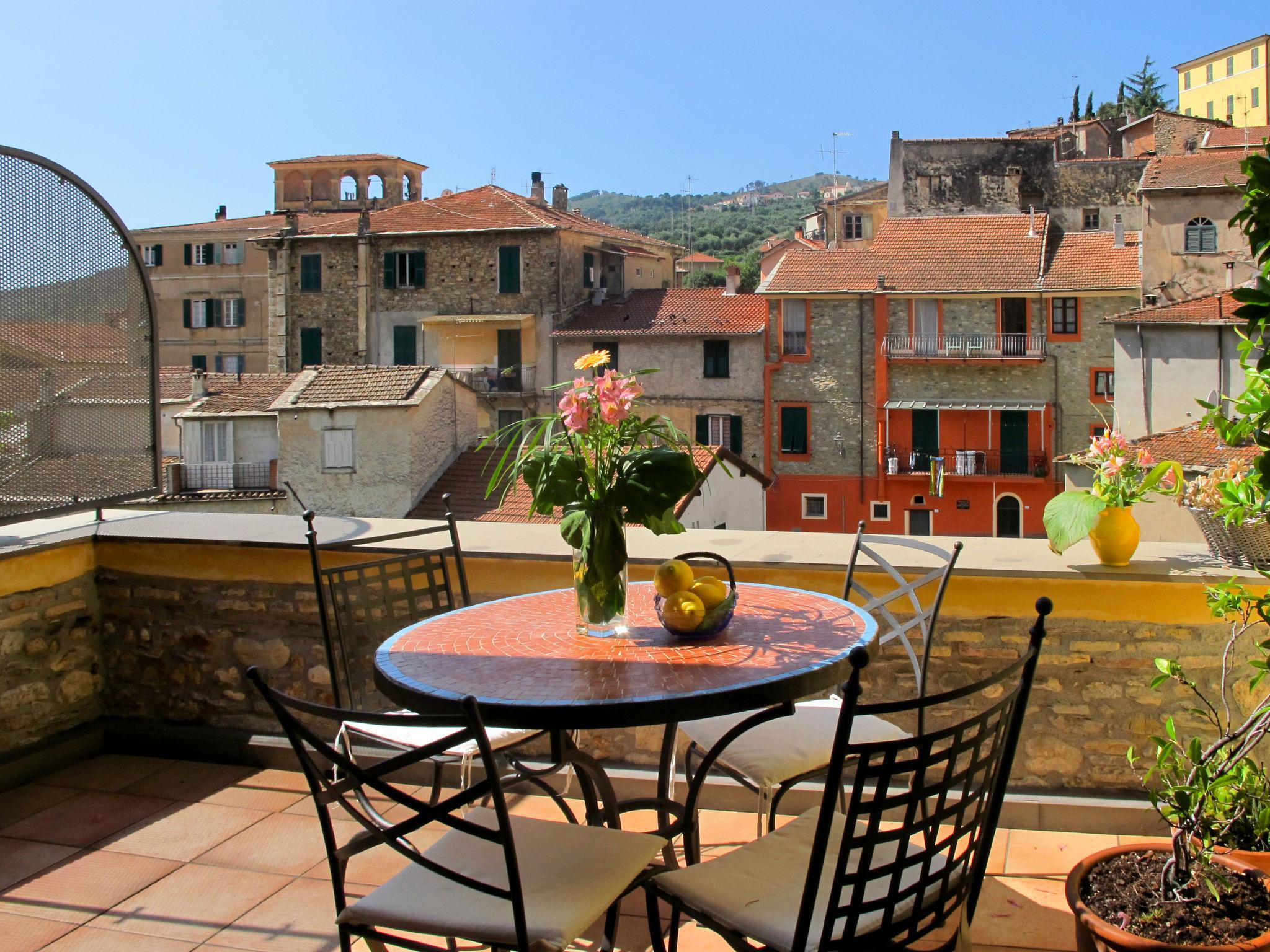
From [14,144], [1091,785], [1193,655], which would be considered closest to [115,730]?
[14,144]

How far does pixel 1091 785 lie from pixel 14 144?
379 centimetres

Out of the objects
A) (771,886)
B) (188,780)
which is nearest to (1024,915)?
(771,886)

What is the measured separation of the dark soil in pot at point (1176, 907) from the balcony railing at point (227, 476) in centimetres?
2060

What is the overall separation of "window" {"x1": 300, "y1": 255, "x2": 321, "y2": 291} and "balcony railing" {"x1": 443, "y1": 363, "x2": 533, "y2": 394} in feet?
16.8

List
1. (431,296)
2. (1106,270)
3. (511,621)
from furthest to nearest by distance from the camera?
(431,296) < (1106,270) < (511,621)

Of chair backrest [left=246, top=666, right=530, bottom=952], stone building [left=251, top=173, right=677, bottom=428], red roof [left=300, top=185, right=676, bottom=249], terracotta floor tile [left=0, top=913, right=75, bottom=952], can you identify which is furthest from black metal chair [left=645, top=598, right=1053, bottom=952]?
red roof [left=300, top=185, right=676, bottom=249]

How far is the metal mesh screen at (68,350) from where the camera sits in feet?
11.4

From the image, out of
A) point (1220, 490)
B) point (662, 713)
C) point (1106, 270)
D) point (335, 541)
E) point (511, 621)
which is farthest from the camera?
point (1106, 270)

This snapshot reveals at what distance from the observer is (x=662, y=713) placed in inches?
77.3

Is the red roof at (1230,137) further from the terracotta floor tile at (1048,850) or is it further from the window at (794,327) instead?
the terracotta floor tile at (1048,850)

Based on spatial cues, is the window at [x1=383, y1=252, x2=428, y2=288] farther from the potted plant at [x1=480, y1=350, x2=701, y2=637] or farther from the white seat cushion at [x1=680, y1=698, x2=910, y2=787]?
the potted plant at [x1=480, y1=350, x2=701, y2=637]

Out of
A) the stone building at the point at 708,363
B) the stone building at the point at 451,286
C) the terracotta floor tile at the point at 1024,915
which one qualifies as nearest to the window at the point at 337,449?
the stone building at the point at 451,286

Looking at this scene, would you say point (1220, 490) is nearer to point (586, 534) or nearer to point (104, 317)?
point (586, 534)

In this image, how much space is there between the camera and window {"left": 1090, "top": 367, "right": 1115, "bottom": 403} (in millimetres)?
25344
